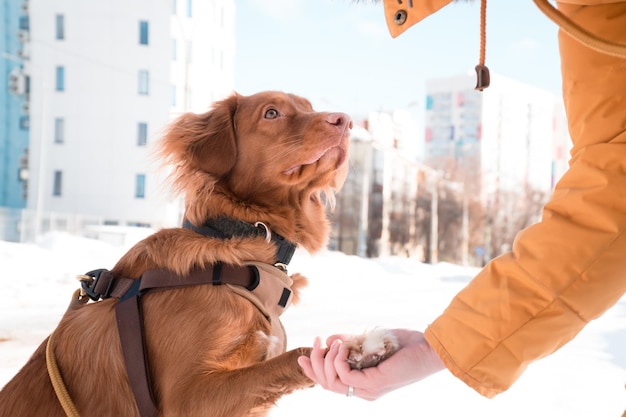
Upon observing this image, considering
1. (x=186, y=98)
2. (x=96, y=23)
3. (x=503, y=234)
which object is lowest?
(x=503, y=234)

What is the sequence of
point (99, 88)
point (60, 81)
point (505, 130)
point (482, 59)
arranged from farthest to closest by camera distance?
1. point (505, 130)
2. point (60, 81)
3. point (99, 88)
4. point (482, 59)

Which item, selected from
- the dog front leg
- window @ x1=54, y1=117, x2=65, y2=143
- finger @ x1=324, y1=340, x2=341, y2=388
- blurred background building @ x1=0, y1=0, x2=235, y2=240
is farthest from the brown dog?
window @ x1=54, y1=117, x2=65, y2=143

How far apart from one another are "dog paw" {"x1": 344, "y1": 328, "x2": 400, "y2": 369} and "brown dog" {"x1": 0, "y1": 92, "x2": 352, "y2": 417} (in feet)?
1.51

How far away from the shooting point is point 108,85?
36.9 metres

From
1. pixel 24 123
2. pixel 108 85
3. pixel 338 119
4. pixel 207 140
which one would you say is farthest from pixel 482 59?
pixel 24 123

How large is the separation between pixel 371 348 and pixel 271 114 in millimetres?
1692

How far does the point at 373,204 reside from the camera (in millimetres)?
53625

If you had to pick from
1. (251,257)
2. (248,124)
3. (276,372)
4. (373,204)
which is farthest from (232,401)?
(373,204)

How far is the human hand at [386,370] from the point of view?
5.07 ft

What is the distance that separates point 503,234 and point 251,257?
200ft

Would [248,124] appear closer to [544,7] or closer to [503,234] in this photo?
[544,7]

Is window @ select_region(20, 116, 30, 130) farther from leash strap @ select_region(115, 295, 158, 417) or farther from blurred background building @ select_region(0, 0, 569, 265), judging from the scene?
leash strap @ select_region(115, 295, 158, 417)

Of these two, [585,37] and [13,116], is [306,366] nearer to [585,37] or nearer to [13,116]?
[585,37]

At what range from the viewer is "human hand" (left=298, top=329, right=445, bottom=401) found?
1.54 meters
